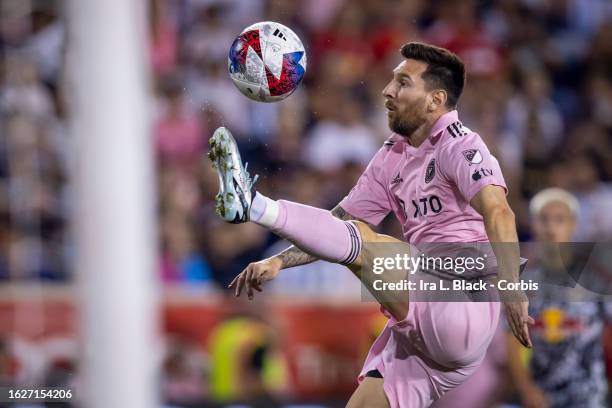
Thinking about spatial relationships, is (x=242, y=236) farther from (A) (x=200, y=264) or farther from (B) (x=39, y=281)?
(B) (x=39, y=281)

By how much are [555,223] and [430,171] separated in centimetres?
138

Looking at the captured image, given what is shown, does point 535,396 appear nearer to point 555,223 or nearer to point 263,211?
point 555,223

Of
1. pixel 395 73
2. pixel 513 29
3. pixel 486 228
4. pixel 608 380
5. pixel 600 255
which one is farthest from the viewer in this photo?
pixel 513 29

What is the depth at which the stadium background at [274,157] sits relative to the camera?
6477 mm

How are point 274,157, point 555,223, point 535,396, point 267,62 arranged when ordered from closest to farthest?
point 267,62 < point 555,223 < point 535,396 < point 274,157

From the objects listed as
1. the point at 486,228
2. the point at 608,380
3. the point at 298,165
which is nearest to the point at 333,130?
the point at 298,165

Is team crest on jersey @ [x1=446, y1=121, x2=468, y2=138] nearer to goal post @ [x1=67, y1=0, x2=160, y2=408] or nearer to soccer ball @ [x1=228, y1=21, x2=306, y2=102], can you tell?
soccer ball @ [x1=228, y1=21, x2=306, y2=102]

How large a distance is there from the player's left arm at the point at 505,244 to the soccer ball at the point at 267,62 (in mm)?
775

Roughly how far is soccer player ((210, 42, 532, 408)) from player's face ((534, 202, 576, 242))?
3.58 feet

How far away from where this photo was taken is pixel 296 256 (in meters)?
4.25

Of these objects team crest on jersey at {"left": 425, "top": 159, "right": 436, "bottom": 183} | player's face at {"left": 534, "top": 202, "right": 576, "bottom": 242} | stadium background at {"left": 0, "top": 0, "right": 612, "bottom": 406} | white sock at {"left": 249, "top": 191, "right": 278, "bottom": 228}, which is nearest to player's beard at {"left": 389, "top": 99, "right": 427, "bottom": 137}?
team crest on jersey at {"left": 425, "top": 159, "right": 436, "bottom": 183}

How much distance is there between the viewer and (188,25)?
7809 millimetres

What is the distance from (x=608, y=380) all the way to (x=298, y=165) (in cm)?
216

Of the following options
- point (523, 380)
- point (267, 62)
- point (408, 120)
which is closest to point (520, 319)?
point (408, 120)
